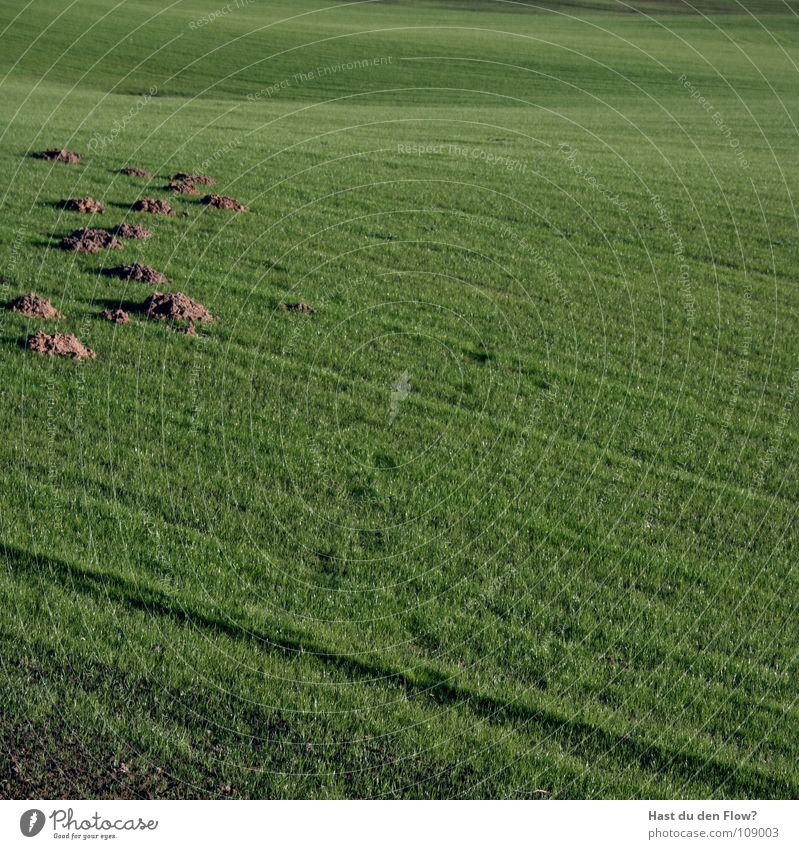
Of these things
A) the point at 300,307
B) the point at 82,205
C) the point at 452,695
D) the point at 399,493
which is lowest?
the point at 452,695

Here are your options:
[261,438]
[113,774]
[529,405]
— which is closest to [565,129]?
[529,405]

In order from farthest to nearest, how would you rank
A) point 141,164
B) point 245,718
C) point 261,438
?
point 141,164, point 261,438, point 245,718

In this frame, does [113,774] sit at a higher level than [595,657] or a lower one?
lower

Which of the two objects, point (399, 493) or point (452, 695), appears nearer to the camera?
point (452, 695)

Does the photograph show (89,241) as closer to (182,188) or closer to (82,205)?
(82,205)

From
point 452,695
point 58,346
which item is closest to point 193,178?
point 58,346

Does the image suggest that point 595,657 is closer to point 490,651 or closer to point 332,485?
point 490,651

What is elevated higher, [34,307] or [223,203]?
[223,203]
